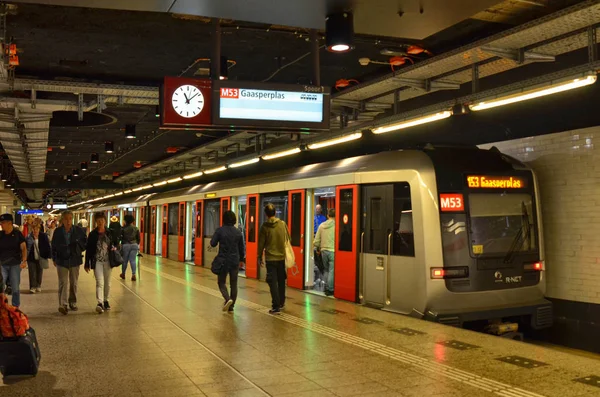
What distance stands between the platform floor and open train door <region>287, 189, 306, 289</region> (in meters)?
2.34

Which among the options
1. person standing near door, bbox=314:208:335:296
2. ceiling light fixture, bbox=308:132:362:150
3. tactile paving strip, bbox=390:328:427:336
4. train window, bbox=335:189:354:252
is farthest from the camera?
person standing near door, bbox=314:208:335:296

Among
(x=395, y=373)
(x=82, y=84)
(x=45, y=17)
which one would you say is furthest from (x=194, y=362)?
(x=82, y=84)

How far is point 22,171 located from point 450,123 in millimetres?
17743

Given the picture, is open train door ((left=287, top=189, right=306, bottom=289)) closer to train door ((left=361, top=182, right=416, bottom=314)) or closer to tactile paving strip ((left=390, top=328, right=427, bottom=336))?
train door ((left=361, top=182, right=416, bottom=314))

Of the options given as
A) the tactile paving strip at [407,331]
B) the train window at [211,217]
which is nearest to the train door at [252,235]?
the train window at [211,217]

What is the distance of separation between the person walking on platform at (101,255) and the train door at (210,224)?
782 cm

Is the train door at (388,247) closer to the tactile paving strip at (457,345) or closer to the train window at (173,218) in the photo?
the tactile paving strip at (457,345)

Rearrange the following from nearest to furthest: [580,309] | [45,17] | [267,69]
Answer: [45,17]
[580,309]
[267,69]

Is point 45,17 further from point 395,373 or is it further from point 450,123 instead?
point 450,123

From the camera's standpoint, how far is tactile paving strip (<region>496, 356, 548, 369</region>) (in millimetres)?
6105

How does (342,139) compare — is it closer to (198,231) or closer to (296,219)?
(296,219)

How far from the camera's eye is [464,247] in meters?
8.58

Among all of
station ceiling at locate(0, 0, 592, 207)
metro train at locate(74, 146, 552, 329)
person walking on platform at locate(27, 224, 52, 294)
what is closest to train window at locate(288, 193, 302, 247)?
metro train at locate(74, 146, 552, 329)

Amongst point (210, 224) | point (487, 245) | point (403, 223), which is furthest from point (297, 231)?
point (210, 224)
